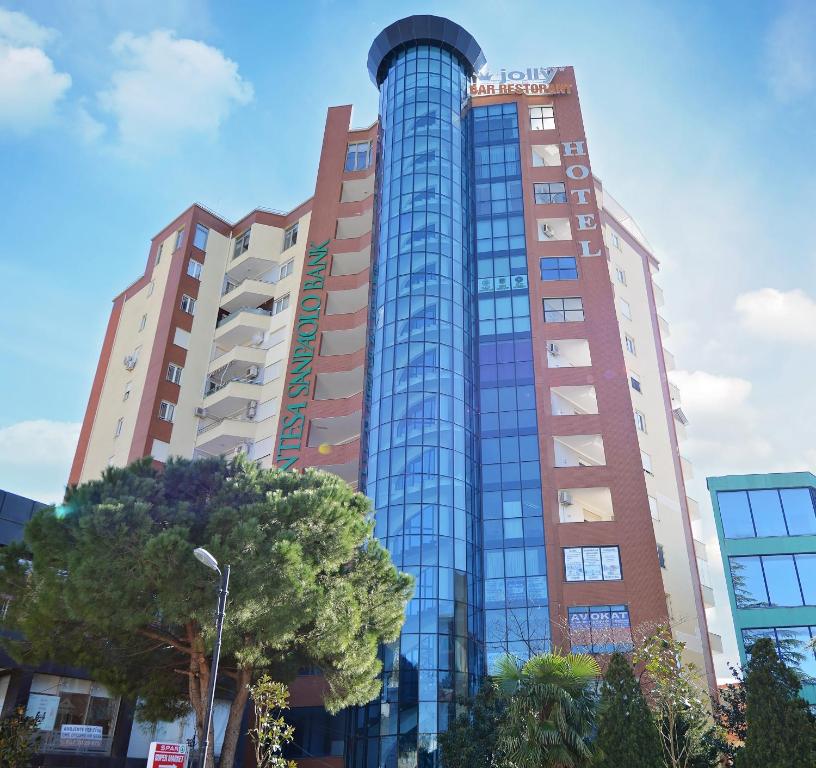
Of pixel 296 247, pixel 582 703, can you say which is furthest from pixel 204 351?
pixel 582 703

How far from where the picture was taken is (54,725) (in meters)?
30.2

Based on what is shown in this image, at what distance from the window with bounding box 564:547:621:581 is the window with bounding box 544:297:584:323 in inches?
574

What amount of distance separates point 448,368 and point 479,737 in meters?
23.0

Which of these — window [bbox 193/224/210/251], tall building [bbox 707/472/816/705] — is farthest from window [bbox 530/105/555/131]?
tall building [bbox 707/472/816/705]

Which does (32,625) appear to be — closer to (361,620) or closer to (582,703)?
(361,620)

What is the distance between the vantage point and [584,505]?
48.4 meters

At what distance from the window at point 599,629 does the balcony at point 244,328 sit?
29.2 meters

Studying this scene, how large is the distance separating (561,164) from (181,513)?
4128cm

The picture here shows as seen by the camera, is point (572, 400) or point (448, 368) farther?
point (572, 400)

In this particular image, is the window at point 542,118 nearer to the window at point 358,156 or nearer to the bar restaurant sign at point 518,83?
the bar restaurant sign at point 518,83

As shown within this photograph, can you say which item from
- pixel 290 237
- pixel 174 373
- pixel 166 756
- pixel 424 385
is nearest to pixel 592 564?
pixel 424 385

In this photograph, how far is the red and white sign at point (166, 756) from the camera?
1783 cm

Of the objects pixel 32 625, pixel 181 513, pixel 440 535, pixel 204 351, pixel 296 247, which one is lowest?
pixel 32 625

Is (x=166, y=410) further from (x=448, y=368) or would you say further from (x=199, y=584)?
(x=199, y=584)
